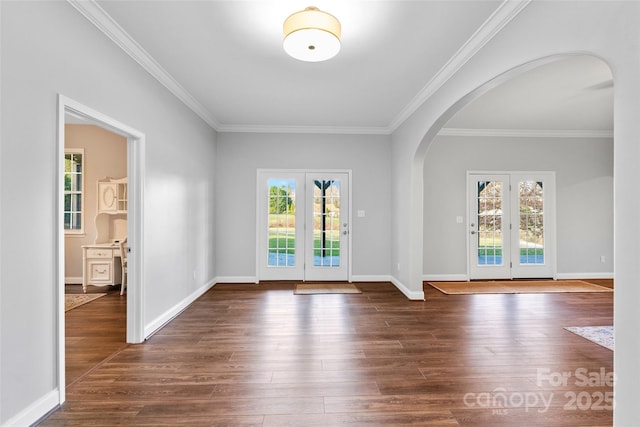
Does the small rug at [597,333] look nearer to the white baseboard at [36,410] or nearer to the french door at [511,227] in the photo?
the french door at [511,227]

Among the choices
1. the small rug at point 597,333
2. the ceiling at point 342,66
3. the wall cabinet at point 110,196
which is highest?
the ceiling at point 342,66

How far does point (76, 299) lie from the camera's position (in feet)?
15.0

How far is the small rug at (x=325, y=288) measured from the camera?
5.08 metres

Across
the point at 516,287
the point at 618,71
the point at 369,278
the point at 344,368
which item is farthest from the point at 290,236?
the point at 618,71

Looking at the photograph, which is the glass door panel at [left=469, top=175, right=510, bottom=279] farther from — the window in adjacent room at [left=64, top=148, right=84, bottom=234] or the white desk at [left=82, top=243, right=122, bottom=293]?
the window in adjacent room at [left=64, top=148, right=84, bottom=234]

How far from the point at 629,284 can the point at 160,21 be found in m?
3.49

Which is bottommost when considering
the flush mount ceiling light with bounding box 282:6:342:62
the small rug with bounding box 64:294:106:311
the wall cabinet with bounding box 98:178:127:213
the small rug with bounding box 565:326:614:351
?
the small rug with bounding box 565:326:614:351

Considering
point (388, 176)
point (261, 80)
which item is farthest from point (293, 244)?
point (261, 80)

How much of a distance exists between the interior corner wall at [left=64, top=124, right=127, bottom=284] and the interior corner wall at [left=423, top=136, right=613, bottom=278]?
18.6 ft

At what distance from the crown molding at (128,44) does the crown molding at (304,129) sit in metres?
1.30

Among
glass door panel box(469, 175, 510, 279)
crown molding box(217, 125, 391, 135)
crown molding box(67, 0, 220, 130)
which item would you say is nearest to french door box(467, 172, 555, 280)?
glass door panel box(469, 175, 510, 279)

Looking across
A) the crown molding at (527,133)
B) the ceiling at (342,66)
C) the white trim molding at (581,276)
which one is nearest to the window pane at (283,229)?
the ceiling at (342,66)

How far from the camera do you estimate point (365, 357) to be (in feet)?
9.29

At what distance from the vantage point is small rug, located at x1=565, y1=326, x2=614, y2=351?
3.15 m
